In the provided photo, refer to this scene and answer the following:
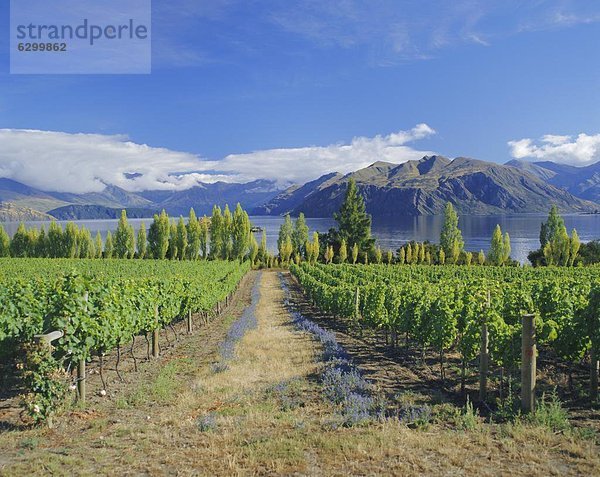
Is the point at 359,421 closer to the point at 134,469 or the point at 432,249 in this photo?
the point at 134,469

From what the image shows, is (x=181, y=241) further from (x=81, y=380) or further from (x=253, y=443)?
(x=253, y=443)

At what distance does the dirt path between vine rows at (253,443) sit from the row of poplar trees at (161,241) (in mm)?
68919

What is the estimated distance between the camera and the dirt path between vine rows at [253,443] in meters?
6.33

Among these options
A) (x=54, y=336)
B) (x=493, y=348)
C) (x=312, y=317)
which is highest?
(x=54, y=336)

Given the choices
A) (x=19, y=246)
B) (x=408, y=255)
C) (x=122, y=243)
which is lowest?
(x=408, y=255)

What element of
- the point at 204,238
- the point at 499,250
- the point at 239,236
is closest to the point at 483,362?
the point at 499,250

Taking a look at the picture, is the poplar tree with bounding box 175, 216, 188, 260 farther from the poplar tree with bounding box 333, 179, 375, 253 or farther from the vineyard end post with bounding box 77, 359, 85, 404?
the vineyard end post with bounding box 77, 359, 85, 404

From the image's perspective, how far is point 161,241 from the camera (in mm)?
81375

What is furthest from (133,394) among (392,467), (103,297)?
(392,467)

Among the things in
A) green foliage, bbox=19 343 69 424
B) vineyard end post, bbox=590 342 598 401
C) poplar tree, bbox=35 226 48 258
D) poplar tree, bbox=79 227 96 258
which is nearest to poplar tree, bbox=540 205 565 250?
vineyard end post, bbox=590 342 598 401

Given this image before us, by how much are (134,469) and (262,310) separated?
23.0m

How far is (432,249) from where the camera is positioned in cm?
7762

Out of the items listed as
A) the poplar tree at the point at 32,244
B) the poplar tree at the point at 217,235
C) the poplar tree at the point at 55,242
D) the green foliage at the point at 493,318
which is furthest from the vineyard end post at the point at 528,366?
the poplar tree at the point at 32,244

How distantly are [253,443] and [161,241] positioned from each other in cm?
7848
